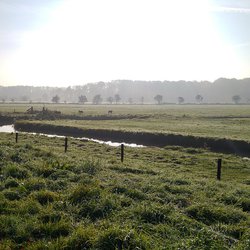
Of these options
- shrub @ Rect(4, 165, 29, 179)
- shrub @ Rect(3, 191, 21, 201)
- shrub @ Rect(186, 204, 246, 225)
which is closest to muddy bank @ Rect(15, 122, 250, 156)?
shrub @ Rect(186, 204, 246, 225)

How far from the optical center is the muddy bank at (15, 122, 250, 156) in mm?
39000

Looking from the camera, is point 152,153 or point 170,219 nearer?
point 170,219

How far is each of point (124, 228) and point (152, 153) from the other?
26160 mm

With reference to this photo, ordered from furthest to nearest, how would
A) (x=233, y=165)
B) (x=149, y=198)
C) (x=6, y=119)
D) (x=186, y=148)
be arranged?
1. (x=6, y=119)
2. (x=186, y=148)
3. (x=233, y=165)
4. (x=149, y=198)

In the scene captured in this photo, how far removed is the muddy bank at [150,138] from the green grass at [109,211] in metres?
23.9

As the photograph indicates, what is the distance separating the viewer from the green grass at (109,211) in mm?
8266

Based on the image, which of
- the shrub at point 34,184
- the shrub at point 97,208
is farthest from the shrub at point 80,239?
the shrub at point 34,184

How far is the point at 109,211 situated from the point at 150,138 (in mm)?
37221

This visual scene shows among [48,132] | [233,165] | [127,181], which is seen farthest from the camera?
[48,132]

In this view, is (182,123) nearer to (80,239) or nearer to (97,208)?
(97,208)

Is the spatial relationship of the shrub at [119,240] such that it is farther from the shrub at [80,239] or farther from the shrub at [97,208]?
the shrub at [97,208]

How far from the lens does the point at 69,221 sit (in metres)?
9.50

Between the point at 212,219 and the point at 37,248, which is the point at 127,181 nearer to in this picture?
the point at 212,219

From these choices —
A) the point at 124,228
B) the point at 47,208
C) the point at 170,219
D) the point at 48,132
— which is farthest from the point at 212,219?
the point at 48,132
